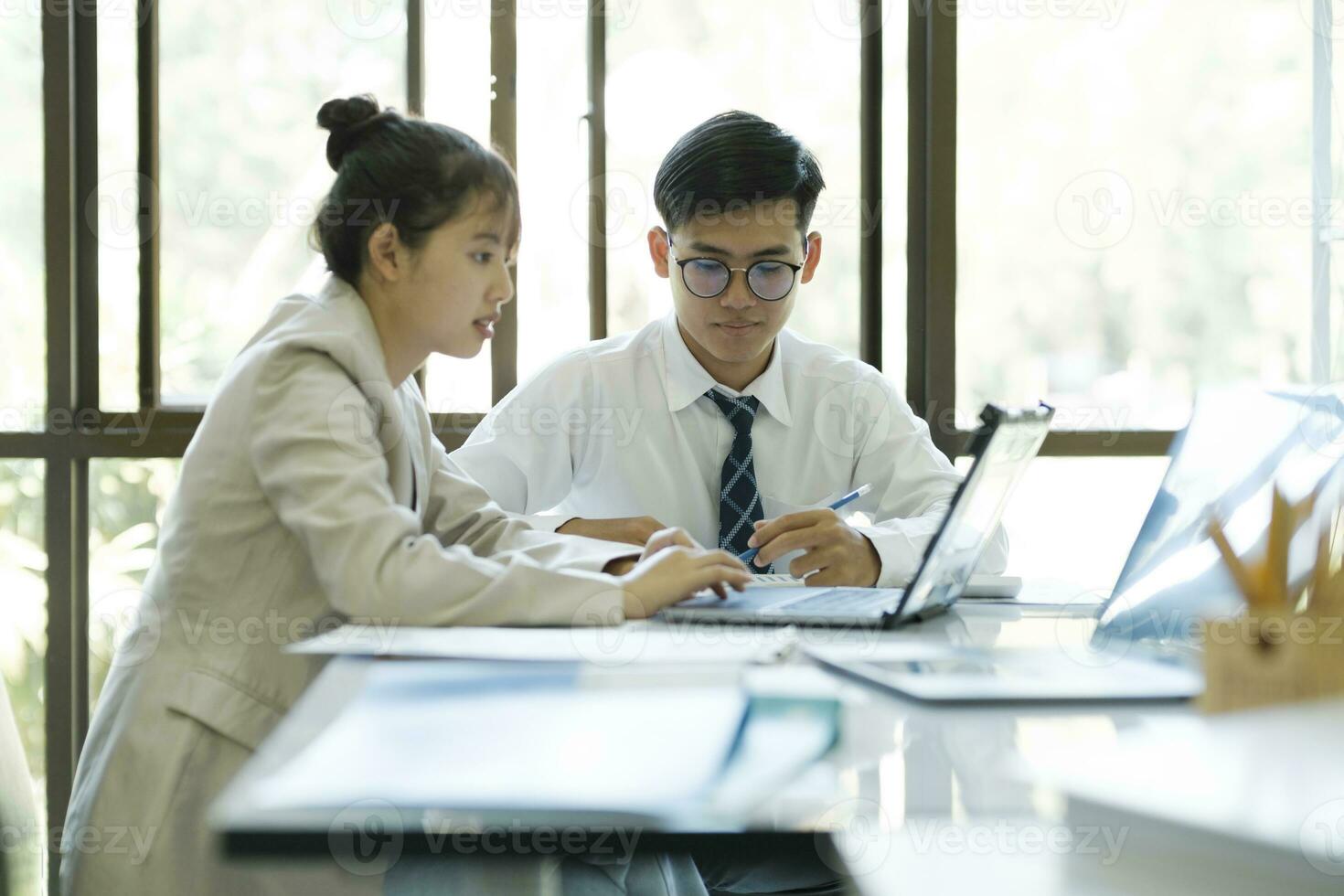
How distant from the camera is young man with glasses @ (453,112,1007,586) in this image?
2000mm

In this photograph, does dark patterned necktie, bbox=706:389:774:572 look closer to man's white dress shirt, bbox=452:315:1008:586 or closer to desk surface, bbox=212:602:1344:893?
man's white dress shirt, bbox=452:315:1008:586

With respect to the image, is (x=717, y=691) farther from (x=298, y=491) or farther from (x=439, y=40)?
(x=439, y=40)

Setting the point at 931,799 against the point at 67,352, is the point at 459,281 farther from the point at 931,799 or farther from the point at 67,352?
the point at 67,352

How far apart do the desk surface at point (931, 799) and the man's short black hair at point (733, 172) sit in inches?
48.8

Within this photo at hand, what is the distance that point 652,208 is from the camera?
2.68m

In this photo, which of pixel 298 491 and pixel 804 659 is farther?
pixel 298 491

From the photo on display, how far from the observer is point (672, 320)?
7.30 ft

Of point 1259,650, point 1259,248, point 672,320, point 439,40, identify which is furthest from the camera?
point 1259,248

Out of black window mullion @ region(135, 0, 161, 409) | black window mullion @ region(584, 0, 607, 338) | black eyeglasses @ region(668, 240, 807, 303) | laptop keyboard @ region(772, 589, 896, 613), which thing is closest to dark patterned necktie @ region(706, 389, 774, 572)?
black eyeglasses @ region(668, 240, 807, 303)

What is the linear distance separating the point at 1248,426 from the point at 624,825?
94 cm

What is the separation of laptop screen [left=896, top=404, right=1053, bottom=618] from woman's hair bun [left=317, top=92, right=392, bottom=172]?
2.90 ft

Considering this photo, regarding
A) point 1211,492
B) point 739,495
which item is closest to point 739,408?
point 739,495

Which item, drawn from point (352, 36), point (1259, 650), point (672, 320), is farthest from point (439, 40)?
point (1259, 650)

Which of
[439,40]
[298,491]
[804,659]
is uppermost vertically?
[439,40]
